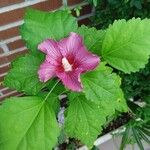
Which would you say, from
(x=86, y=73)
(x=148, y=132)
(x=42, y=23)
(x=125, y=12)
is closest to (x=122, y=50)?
(x=86, y=73)

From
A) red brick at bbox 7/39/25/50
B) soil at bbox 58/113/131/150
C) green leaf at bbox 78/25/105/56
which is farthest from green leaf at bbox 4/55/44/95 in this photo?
soil at bbox 58/113/131/150

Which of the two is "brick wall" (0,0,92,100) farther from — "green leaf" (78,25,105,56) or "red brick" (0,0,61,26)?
"green leaf" (78,25,105,56)

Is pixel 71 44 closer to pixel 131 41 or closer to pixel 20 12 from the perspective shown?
pixel 131 41

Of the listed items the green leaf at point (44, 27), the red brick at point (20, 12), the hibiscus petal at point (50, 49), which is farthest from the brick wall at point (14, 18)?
the hibiscus petal at point (50, 49)

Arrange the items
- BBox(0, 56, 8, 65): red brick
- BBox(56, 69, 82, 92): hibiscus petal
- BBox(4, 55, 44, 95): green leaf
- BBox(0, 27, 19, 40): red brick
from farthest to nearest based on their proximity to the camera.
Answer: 1. BBox(0, 56, 8, 65): red brick
2. BBox(0, 27, 19, 40): red brick
3. BBox(4, 55, 44, 95): green leaf
4. BBox(56, 69, 82, 92): hibiscus petal

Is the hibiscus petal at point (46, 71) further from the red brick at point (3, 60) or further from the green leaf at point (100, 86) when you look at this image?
the red brick at point (3, 60)

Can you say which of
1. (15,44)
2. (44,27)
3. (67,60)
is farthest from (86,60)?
(15,44)

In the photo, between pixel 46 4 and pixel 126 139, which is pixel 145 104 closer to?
pixel 126 139
